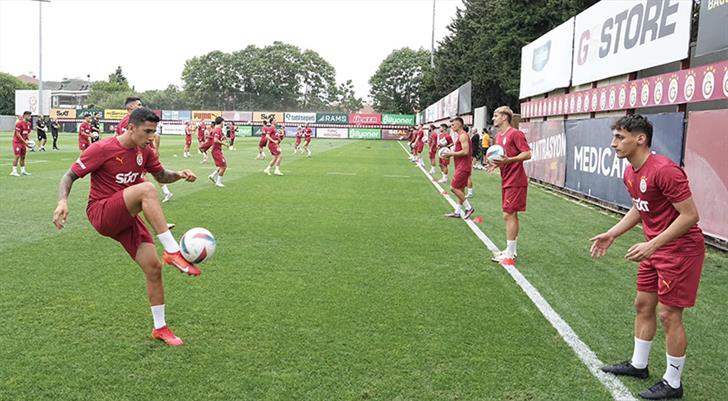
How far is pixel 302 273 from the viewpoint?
23.1 feet

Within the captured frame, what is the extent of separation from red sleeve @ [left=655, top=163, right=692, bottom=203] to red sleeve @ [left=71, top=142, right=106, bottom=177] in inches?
161

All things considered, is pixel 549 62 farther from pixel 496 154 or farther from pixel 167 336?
pixel 167 336

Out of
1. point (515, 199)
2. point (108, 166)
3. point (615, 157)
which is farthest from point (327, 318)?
point (615, 157)

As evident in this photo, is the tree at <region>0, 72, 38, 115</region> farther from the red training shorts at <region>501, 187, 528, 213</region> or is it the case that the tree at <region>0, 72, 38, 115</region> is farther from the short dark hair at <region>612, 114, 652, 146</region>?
the short dark hair at <region>612, 114, 652, 146</region>

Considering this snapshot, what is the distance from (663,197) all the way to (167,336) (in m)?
3.85

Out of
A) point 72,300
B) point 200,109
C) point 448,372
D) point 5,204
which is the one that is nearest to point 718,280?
point 448,372

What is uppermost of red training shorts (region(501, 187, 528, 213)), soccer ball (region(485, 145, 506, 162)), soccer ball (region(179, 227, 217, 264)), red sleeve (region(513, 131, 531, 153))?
red sleeve (region(513, 131, 531, 153))

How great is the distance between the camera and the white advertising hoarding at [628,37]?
11062 millimetres

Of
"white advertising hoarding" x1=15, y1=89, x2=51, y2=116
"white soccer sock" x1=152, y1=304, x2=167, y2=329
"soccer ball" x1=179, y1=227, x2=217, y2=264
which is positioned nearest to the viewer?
"soccer ball" x1=179, y1=227, x2=217, y2=264

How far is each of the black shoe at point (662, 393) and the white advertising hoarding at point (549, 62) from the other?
47.4 feet

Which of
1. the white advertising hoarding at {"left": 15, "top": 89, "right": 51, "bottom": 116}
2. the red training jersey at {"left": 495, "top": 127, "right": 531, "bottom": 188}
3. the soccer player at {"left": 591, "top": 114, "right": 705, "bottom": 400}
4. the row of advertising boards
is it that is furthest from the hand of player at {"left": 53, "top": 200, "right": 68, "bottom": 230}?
the white advertising hoarding at {"left": 15, "top": 89, "right": 51, "bottom": 116}

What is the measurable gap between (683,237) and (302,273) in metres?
4.31

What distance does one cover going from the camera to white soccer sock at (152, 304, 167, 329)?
15.6 feet

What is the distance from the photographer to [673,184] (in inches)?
147
